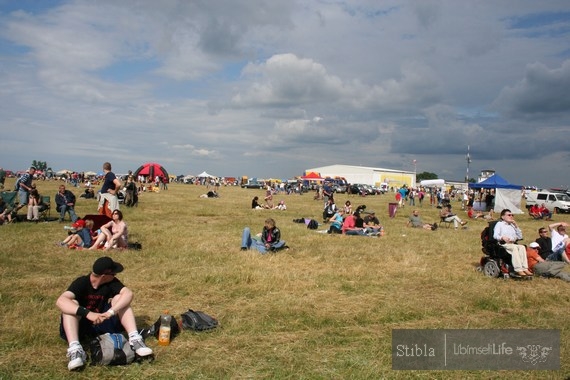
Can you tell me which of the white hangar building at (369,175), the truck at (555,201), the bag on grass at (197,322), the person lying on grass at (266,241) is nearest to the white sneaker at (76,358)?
the bag on grass at (197,322)

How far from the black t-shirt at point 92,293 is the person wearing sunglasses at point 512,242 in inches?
297

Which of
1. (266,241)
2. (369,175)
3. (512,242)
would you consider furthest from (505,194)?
(369,175)

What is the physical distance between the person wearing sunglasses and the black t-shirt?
754 centimetres

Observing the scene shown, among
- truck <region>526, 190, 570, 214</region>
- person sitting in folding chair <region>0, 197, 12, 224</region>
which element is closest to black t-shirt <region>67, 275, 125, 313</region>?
person sitting in folding chair <region>0, 197, 12, 224</region>

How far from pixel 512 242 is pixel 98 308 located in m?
8.34

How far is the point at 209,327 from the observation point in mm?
5535

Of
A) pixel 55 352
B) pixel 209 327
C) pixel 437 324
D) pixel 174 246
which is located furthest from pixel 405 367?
pixel 174 246

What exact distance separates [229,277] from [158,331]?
293cm

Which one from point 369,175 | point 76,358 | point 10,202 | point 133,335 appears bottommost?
point 76,358

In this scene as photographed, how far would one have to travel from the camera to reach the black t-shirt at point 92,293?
490 centimetres

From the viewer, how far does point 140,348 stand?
4609mm

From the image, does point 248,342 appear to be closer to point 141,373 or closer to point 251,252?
point 141,373

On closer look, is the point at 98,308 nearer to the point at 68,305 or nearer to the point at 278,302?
the point at 68,305

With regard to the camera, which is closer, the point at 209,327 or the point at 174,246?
the point at 209,327
